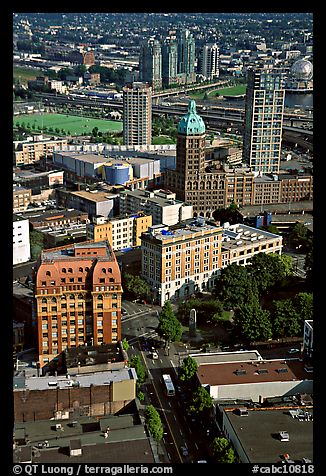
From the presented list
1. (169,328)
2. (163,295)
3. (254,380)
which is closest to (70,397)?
(254,380)

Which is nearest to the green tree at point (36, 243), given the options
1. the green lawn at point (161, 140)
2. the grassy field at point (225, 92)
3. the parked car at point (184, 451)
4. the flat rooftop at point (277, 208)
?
the flat rooftop at point (277, 208)

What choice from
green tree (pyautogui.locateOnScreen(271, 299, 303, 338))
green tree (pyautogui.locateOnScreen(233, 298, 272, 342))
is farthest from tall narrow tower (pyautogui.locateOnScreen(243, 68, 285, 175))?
green tree (pyautogui.locateOnScreen(233, 298, 272, 342))

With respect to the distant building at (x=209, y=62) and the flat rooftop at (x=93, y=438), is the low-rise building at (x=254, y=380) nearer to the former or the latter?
the flat rooftop at (x=93, y=438)

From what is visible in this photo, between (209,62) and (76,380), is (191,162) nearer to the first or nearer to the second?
(76,380)

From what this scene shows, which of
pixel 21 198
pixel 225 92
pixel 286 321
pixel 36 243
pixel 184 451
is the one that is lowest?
pixel 184 451

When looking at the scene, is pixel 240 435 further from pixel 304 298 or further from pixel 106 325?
pixel 304 298
